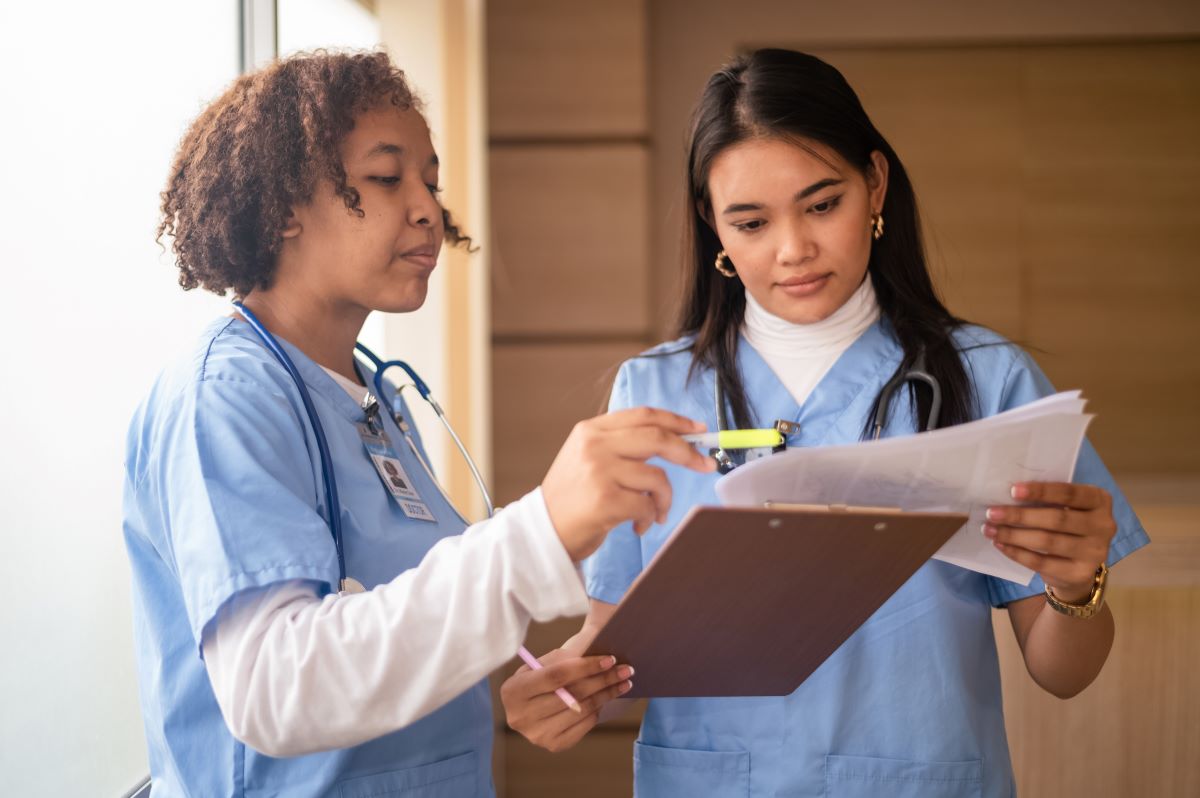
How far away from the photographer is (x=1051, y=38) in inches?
133

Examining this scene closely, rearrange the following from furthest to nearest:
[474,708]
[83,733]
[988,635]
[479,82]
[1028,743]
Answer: [479,82], [1028,743], [83,733], [988,635], [474,708]

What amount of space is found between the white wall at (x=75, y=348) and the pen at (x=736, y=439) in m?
0.88

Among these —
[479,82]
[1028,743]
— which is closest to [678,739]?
[1028,743]

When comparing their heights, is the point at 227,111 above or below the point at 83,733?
above

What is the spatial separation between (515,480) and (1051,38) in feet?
7.09

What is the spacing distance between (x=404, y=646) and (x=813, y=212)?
0.81 metres

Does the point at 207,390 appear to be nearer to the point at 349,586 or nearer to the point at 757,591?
the point at 349,586

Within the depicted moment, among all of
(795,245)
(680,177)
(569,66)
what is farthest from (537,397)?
(795,245)

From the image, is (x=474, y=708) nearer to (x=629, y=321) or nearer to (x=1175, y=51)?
(x=629, y=321)

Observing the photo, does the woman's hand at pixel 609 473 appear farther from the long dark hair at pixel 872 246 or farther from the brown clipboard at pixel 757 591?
the long dark hair at pixel 872 246

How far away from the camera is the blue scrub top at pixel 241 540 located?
966 mm

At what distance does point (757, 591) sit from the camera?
3.30 ft

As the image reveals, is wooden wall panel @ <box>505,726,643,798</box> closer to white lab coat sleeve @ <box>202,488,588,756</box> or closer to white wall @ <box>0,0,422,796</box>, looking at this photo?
white wall @ <box>0,0,422,796</box>

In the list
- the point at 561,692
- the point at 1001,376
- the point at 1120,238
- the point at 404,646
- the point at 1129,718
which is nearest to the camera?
the point at 404,646
